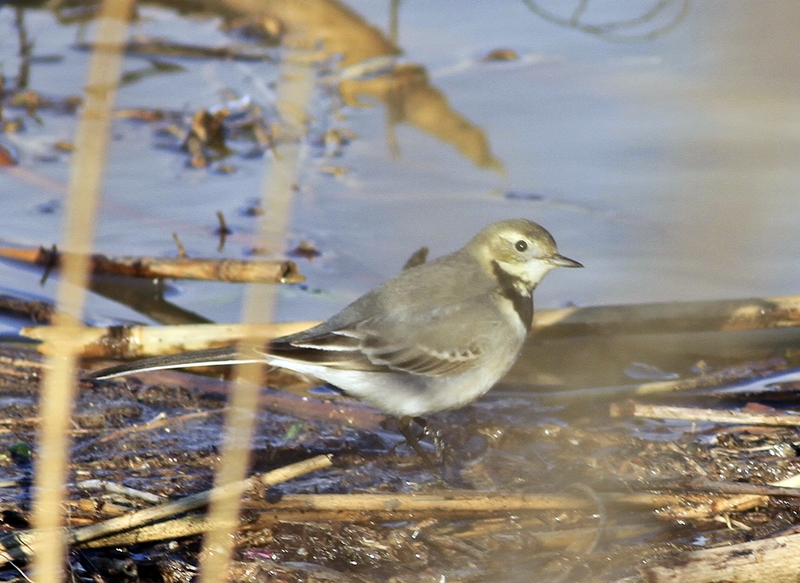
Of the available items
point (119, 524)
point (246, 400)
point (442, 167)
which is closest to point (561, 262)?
point (246, 400)

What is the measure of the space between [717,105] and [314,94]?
710 centimetres

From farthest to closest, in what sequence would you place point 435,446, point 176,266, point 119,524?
1. point 176,266
2. point 435,446
3. point 119,524

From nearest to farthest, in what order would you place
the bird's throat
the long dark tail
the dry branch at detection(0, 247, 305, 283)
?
the long dark tail → the bird's throat → the dry branch at detection(0, 247, 305, 283)

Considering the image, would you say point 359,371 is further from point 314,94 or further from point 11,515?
point 314,94

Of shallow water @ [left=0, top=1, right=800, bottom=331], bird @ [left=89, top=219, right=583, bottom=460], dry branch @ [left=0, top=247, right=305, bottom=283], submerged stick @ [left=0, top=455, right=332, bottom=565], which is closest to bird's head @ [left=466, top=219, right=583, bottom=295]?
bird @ [left=89, top=219, right=583, bottom=460]

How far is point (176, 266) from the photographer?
6156 millimetres

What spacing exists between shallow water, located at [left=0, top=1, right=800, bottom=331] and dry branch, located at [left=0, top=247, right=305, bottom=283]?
136 mm

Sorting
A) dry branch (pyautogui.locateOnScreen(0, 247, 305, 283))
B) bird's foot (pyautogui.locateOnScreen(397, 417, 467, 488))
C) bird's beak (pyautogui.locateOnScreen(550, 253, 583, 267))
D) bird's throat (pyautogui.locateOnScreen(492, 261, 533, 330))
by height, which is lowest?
bird's foot (pyautogui.locateOnScreen(397, 417, 467, 488))

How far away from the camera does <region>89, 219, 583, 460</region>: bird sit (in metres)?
4.70

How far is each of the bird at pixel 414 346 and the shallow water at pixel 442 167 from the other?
717 millimetres

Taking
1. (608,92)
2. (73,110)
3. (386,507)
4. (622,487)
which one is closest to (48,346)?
(386,507)

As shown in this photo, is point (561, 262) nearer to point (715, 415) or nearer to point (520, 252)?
point (520, 252)

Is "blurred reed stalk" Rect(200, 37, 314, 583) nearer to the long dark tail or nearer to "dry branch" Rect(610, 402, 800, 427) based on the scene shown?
the long dark tail

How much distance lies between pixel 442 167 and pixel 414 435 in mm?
3627
